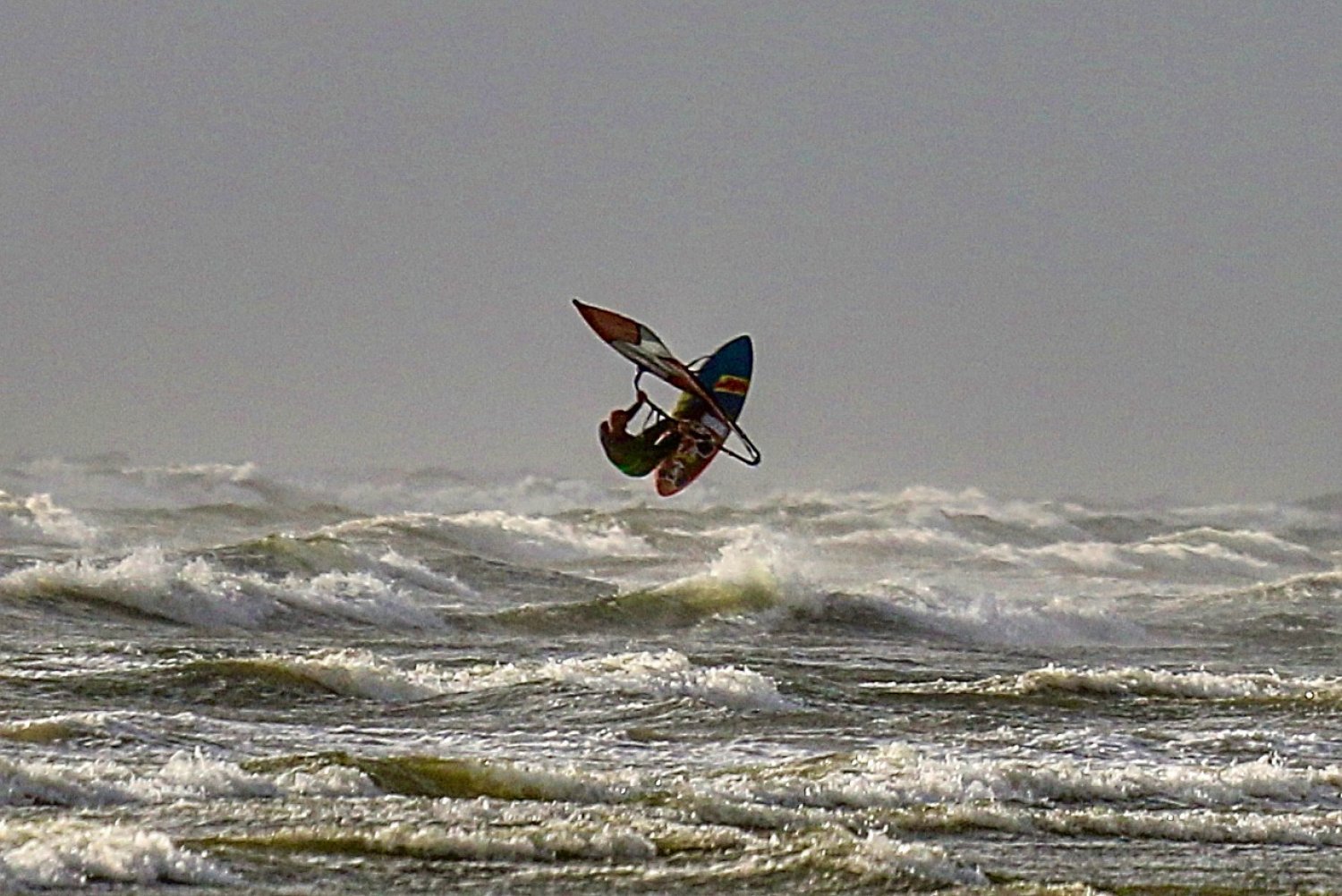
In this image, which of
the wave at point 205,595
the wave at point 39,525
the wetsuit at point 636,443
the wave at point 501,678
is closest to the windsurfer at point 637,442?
the wetsuit at point 636,443

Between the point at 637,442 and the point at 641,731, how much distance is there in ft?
19.3

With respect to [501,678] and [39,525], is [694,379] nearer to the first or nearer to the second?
[501,678]

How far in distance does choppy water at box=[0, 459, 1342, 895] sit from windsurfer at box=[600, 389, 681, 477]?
182cm

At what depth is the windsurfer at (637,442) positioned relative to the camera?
21.7 meters

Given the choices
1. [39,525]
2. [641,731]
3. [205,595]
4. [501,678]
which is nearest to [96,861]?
[641,731]

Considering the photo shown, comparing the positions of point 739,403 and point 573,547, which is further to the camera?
point 573,547

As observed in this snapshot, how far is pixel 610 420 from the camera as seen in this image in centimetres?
2161

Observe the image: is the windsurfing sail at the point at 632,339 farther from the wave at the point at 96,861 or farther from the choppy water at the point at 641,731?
the wave at the point at 96,861

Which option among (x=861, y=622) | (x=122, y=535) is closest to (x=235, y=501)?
(x=122, y=535)

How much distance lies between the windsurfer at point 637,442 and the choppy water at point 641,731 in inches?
71.6

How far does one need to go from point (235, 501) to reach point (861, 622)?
4392 cm

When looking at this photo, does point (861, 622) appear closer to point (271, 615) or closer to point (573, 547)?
point (271, 615)

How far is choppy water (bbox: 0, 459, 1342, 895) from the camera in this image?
11.6m

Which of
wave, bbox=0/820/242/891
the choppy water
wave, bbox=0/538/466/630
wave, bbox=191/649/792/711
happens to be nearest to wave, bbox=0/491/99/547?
the choppy water
